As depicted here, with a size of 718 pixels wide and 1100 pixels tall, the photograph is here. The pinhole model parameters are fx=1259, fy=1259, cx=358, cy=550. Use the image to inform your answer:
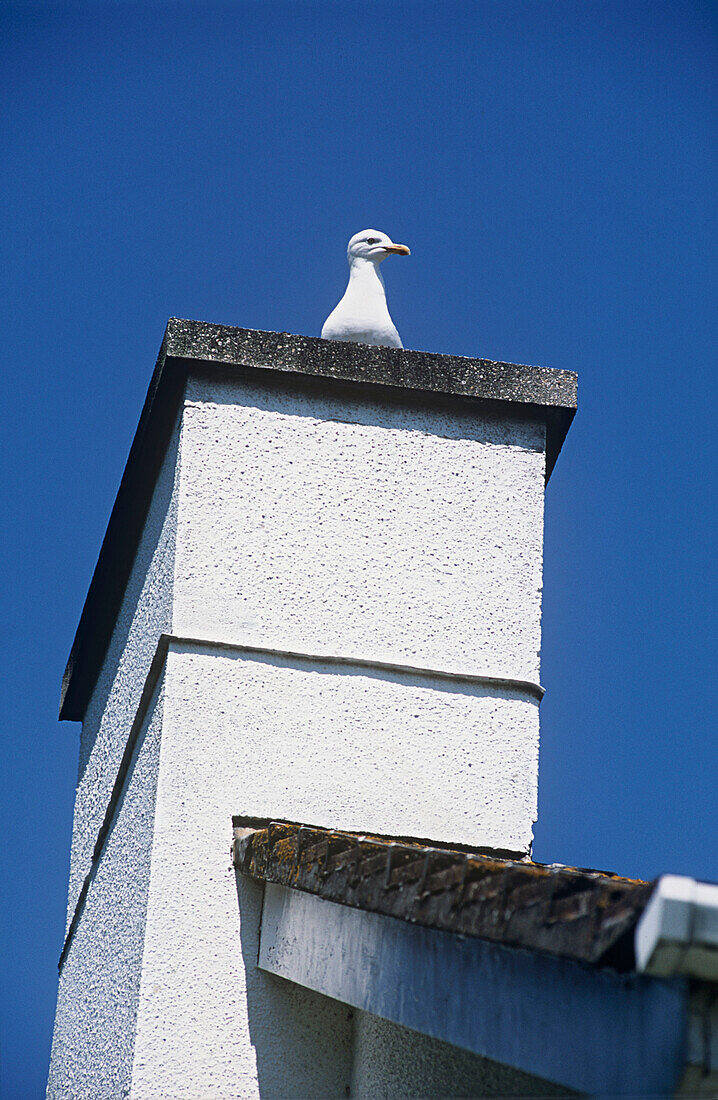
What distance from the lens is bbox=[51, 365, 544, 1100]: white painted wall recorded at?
354 cm

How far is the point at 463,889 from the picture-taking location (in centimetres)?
237

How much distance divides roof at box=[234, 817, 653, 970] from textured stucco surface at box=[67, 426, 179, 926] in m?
0.96

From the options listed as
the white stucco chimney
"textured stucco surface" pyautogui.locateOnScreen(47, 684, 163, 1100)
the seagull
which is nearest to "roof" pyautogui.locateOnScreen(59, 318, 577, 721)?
the white stucco chimney

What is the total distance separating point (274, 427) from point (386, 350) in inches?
18.7

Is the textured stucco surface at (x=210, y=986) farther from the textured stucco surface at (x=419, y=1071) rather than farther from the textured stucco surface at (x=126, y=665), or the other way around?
the textured stucco surface at (x=126, y=665)

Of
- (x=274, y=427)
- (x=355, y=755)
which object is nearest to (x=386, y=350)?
(x=274, y=427)

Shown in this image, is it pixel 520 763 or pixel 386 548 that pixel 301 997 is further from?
pixel 386 548

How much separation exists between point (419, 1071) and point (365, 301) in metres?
3.14

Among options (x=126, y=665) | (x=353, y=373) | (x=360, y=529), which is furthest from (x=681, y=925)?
(x=126, y=665)

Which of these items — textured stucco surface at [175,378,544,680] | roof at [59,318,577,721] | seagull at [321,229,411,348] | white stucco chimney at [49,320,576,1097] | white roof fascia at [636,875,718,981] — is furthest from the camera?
seagull at [321,229,411,348]

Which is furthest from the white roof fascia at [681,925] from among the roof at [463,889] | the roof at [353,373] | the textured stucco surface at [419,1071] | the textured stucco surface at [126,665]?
the roof at [353,373]

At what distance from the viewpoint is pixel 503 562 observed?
13.7ft

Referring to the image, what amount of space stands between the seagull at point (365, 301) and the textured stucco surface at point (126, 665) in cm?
101

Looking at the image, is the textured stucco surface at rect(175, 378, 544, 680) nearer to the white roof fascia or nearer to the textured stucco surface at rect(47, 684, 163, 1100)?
the textured stucco surface at rect(47, 684, 163, 1100)
